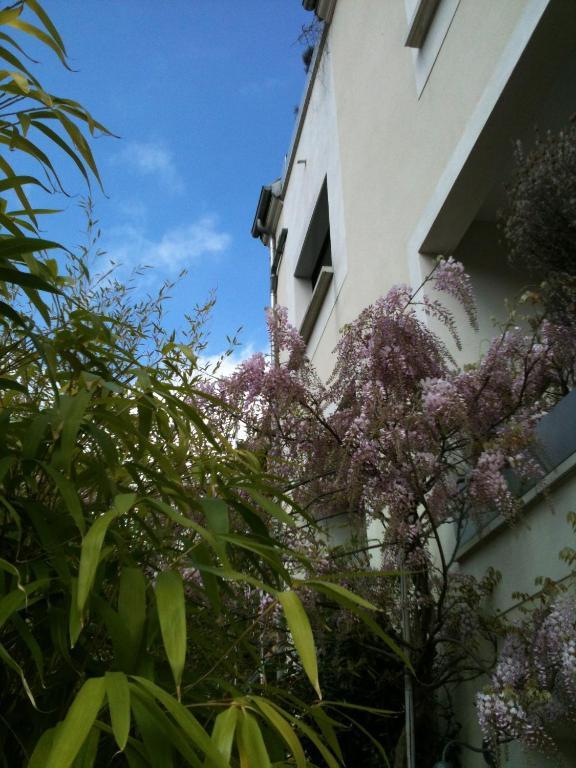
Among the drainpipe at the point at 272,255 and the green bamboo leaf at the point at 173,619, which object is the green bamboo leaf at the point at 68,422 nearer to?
the green bamboo leaf at the point at 173,619

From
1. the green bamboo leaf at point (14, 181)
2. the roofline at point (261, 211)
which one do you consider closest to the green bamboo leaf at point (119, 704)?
the green bamboo leaf at point (14, 181)

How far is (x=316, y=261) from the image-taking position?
7.04 metres

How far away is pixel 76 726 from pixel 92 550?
0.21 metres

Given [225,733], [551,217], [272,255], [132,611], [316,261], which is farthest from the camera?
[272,255]

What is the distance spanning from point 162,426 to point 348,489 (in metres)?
0.92

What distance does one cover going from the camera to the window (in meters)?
5.71

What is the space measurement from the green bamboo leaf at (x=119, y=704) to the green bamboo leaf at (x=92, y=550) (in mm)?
87

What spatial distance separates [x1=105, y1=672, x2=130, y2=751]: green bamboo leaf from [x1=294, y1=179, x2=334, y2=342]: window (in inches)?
186

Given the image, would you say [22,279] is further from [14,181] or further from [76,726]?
[76,726]

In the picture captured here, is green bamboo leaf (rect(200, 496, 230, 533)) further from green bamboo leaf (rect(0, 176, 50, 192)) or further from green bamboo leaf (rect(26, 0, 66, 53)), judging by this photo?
green bamboo leaf (rect(26, 0, 66, 53))

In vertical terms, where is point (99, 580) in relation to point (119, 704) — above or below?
above

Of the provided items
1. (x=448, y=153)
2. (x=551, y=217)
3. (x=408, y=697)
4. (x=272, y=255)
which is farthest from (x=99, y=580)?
(x=272, y=255)

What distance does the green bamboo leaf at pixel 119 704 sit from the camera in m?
0.78

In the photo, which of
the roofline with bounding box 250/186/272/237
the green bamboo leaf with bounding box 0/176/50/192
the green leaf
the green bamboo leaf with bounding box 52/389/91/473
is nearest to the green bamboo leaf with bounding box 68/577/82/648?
the green bamboo leaf with bounding box 52/389/91/473
